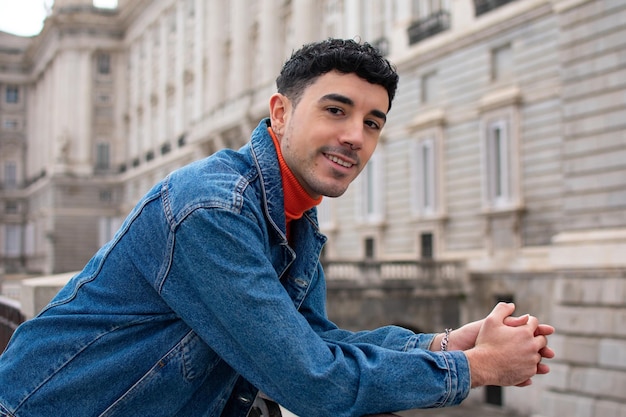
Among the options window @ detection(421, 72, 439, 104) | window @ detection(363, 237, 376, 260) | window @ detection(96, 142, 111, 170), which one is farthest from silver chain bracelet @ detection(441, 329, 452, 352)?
window @ detection(96, 142, 111, 170)

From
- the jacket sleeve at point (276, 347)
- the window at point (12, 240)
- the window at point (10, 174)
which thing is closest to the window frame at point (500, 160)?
the jacket sleeve at point (276, 347)

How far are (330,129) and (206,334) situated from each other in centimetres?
64

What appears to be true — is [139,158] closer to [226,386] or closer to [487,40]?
[487,40]

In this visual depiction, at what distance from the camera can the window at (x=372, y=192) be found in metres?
20.9

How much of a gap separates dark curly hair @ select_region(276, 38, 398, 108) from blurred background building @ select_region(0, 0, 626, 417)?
1129 millimetres

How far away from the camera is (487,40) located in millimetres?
17234

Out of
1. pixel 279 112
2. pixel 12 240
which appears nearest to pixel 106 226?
pixel 12 240

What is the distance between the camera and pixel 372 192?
2144cm

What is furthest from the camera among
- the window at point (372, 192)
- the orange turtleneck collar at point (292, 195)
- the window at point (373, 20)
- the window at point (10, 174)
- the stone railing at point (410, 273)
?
the window at point (10, 174)

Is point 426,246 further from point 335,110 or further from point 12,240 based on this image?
point 12,240

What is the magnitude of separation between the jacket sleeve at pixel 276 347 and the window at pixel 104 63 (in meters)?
51.9

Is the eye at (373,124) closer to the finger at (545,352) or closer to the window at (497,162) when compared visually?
the finger at (545,352)

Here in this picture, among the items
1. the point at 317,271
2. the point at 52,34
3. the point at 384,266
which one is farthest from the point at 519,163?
the point at 52,34

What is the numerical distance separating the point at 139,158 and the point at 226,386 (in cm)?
4657
